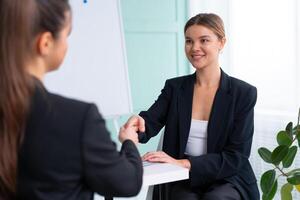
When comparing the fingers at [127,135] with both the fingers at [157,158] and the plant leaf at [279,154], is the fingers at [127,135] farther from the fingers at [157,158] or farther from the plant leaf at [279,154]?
the plant leaf at [279,154]

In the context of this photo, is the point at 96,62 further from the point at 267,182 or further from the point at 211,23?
the point at 267,182

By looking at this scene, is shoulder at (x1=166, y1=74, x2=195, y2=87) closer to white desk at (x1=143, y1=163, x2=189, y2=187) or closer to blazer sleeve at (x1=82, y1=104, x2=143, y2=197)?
white desk at (x1=143, y1=163, x2=189, y2=187)

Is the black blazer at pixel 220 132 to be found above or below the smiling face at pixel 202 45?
below

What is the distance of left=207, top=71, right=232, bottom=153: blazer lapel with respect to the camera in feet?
6.11

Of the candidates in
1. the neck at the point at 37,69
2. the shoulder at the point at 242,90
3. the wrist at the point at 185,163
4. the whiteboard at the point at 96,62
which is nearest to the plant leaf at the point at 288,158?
the shoulder at the point at 242,90

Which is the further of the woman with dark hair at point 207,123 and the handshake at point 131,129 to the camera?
the woman with dark hair at point 207,123

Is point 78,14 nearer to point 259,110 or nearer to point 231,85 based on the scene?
point 231,85

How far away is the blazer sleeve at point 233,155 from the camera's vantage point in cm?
177

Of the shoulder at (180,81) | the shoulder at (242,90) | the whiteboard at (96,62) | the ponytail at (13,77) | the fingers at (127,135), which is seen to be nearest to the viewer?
the ponytail at (13,77)

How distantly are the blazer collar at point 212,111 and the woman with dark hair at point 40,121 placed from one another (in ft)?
3.25

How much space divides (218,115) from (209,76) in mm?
209

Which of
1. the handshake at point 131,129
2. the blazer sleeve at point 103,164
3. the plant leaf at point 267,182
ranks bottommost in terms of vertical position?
the plant leaf at point 267,182

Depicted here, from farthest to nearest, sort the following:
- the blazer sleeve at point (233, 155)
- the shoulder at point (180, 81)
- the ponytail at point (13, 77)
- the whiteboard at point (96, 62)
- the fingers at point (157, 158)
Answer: the whiteboard at point (96, 62)
the shoulder at point (180, 81)
the blazer sleeve at point (233, 155)
the fingers at point (157, 158)
the ponytail at point (13, 77)

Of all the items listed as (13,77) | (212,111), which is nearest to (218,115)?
(212,111)
